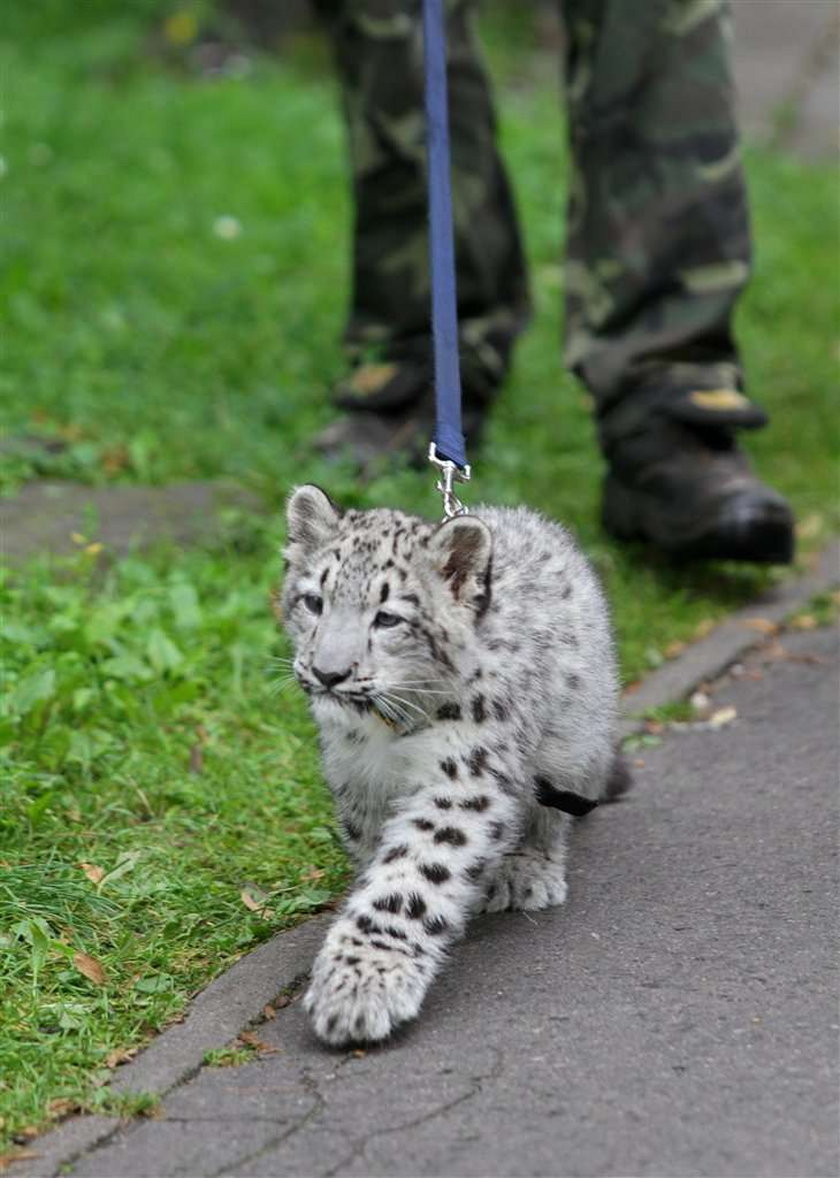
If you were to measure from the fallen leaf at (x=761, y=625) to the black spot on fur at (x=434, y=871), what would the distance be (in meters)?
2.71

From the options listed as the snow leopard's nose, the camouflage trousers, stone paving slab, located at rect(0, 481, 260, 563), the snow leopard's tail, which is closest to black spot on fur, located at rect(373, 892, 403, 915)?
the snow leopard's nose

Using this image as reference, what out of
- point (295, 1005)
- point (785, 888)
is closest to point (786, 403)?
point (785, 888)

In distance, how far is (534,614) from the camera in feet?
13.0

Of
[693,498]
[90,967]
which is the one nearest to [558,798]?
[90,967]

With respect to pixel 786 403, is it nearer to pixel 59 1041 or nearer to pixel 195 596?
pixel 195 596

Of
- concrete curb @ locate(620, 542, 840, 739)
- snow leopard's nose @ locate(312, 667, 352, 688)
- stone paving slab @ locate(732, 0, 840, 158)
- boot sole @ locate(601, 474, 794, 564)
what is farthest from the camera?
stone paving slab @ locate(732, 0, 840, 158)

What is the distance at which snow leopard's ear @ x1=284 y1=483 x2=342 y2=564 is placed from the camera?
3.83 metres

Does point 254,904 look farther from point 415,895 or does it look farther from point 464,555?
point 464,555

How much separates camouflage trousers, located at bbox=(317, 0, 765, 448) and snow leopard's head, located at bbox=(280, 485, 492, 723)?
270 centimetres

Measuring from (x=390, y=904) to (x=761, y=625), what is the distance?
2834 mm

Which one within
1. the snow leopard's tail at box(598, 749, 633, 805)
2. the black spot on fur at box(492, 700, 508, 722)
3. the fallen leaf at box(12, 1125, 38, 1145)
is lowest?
the fallen leaf at box(12, 1125, 38, 1145)

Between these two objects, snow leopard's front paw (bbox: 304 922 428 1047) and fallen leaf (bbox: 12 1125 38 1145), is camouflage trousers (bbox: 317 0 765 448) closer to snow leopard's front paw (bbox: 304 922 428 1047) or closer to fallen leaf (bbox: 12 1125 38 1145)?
snow leopard's front paw (bbox: 304 922 428 1047)

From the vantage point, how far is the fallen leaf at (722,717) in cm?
536

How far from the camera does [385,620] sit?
3650 mm
